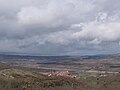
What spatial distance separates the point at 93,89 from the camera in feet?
266

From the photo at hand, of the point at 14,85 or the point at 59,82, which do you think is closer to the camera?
the point at 14,85

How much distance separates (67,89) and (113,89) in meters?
14.2

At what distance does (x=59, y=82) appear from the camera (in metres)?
91.8

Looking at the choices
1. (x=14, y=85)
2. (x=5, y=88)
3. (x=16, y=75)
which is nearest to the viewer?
(x=5, y=88)

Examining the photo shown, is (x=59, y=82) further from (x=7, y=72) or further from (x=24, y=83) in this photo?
(x=7, y=72)

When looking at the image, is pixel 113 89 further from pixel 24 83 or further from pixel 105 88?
pixel 24 83

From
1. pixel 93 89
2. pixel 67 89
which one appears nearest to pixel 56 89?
pixel 67 89

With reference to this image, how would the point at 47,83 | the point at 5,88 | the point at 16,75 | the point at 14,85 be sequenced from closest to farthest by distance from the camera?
the point at 5,88 → the point at 14,85 → the point at 47,83 → the point at 16,75

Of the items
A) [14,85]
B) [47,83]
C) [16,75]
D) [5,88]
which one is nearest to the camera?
[5,88]

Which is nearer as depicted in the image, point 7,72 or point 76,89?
point 76,89

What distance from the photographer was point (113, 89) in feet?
271

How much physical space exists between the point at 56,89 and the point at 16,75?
35.2 m

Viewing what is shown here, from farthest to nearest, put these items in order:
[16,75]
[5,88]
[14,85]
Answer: [16,75] → [14,85] → [5,88]

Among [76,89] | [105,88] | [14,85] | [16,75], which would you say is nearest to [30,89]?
[14,85]
